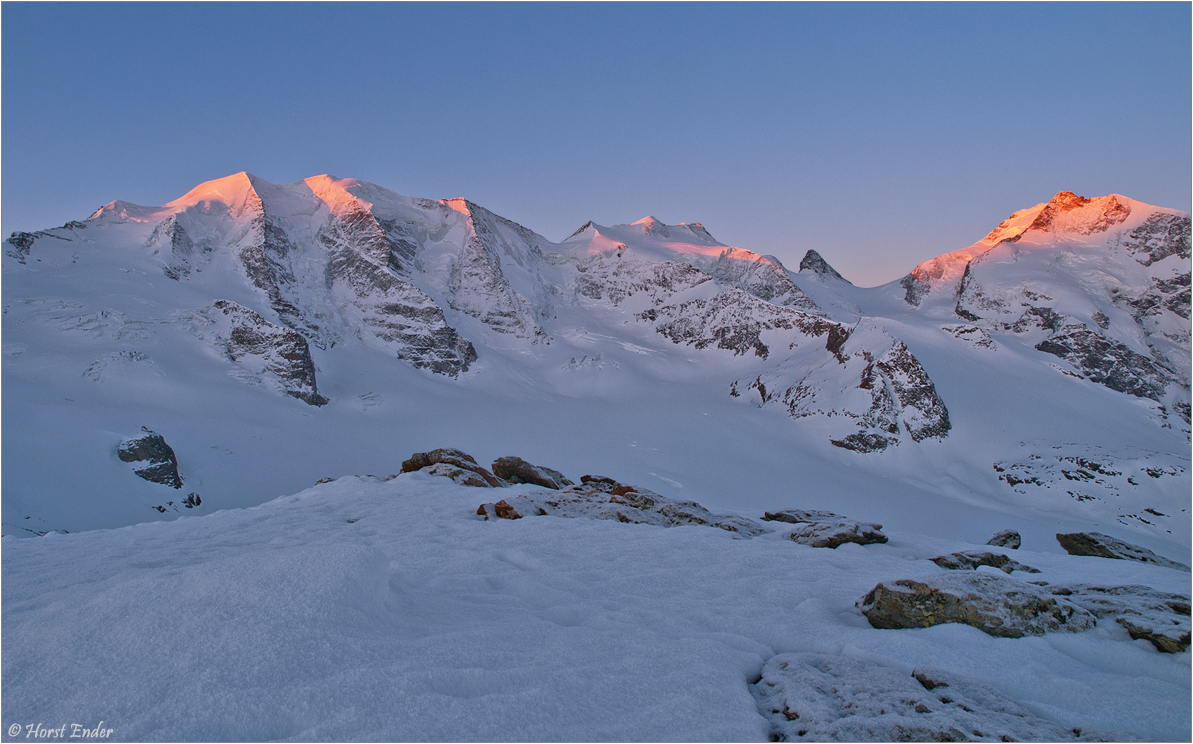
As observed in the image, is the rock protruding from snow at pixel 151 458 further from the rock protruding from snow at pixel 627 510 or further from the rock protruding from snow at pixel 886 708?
the rock protruding from snow at pixel 886 708

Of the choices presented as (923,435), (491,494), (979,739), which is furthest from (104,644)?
(923,435)

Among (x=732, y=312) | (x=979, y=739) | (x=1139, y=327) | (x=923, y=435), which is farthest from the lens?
(x=732, y=312)

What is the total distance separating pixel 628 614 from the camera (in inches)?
173

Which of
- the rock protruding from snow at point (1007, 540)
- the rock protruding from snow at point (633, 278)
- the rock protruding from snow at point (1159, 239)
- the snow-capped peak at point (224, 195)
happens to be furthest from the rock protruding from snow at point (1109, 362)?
the snow-capped peak at point (224, 195)

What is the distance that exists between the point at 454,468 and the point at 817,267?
10002 centimetres

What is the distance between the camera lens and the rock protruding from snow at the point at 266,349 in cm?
4400

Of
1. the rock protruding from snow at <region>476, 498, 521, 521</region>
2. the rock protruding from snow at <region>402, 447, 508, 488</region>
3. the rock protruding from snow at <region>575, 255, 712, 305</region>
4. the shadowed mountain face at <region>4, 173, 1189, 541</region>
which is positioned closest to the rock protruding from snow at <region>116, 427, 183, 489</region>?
the shadowed mountain face at <region>4, 173, 1189, 541</region>

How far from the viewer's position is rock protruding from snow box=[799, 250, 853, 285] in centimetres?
9969

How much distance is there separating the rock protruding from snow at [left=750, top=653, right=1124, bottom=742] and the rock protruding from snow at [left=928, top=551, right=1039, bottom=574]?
4023mm

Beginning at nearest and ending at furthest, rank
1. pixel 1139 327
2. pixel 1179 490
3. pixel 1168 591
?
pixel 1168 591 → pixel 1179 490 → pixel 1139 327

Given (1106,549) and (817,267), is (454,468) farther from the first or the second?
(817,267)

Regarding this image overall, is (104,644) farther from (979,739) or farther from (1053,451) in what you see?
(1053,451)

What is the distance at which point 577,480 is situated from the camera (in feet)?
102

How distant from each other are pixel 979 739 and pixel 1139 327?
78.8m
